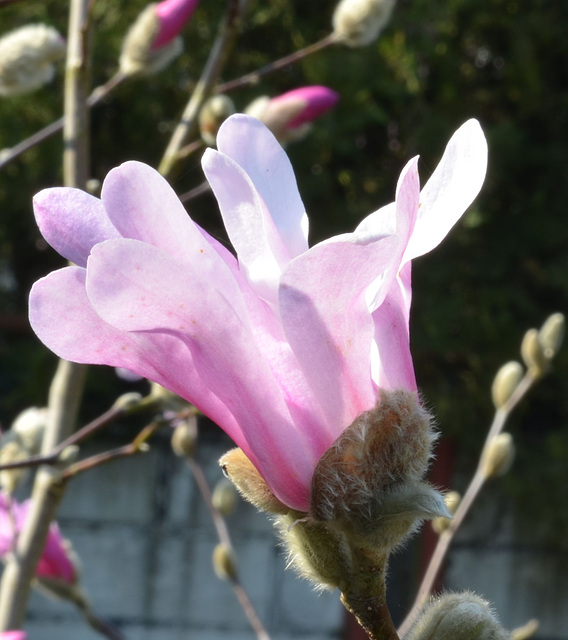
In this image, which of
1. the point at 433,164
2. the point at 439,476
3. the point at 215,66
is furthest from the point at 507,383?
the point at 439,476

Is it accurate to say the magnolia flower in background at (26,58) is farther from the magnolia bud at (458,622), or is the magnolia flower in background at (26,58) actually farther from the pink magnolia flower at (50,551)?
the magnolia bud at (458,622)

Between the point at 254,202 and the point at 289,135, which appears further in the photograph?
the point at 289,135

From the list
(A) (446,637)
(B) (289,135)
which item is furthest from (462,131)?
(B) (289,135)

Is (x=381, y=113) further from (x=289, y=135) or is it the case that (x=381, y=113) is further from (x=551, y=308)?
(x=289, y=135)

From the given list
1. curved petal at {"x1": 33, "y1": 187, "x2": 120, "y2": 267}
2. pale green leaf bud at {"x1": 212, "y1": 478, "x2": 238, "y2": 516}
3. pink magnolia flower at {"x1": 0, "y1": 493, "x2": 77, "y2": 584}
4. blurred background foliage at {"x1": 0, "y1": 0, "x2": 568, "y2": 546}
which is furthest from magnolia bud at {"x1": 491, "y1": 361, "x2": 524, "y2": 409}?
blurred background foliage at {"x1": 0, "y1": 0, "x2": 568, "y2": 546}

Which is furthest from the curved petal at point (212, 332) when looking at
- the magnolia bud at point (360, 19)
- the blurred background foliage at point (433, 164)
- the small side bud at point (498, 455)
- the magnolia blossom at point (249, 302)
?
the blurred background foliage at point (433, 164)

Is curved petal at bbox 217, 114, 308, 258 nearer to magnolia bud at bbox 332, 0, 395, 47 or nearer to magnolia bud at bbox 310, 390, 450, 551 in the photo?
magnolia bud at bbox 310, 390, 450, 551

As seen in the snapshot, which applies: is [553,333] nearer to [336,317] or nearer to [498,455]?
[498,455]
